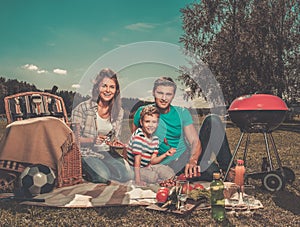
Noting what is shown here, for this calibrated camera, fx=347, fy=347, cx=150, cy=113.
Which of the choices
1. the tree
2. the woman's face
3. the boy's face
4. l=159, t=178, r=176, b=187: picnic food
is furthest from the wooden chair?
the tree

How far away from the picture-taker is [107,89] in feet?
15.5

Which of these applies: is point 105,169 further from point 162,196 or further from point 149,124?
point 162,196

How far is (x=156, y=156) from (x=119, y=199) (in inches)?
40.3

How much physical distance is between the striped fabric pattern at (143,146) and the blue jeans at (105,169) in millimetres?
243

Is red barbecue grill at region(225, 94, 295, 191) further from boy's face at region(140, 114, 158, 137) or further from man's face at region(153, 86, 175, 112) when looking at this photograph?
boy's face at region(140, 114, 158, 137)

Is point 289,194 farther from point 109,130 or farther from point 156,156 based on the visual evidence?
point 109,130

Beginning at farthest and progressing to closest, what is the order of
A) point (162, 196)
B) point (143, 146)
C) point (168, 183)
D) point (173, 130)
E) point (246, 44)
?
point (246, 44) → point (173, 130) → point (143, 146) → point (168, 183) → point (162, 196)

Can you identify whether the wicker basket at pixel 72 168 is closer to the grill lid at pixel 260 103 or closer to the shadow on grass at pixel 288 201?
the grill lid at pixel 260 103

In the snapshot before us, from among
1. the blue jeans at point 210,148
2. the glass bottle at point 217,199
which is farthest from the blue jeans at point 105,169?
the glass bottle at point 217,199

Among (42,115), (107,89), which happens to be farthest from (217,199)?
(42,115)

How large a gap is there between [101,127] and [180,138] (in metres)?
1.09

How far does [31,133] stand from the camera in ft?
13.8

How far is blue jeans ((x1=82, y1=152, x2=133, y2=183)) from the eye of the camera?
14.9ft

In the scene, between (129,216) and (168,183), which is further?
(168,183)
